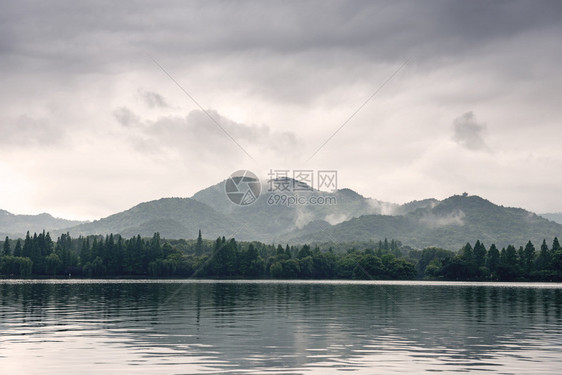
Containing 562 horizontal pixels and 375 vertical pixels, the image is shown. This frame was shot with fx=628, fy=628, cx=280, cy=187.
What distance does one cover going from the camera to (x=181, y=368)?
36.8m

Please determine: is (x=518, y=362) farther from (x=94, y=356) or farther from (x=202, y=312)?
(x=202, y=312)

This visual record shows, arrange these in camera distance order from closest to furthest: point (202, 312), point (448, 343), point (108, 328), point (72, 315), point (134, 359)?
point (134, 359), point (448, 343), point (108, 328), point (72, 315), point (202, 312)

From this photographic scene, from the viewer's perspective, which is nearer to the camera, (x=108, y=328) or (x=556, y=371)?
(x=556, y=371)

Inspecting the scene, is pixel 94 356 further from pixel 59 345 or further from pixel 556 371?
pixel 556 371

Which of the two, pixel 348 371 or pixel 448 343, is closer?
pixel 348 371

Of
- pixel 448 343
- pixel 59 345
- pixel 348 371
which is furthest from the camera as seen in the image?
pixel 448 343

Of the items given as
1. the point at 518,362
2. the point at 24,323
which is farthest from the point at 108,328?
the point at 518,362

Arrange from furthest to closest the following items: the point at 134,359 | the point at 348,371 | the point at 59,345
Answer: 1. the point at 59,345
2. the point at 134,359
3. the point at 348,371

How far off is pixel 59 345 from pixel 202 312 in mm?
32883

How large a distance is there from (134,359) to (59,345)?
9.59 meters

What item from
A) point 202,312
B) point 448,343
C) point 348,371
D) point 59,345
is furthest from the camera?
point 202,312

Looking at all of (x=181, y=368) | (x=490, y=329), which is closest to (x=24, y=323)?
(x=181, y=368)

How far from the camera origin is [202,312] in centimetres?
7862

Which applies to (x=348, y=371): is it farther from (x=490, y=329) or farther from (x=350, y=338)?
(x=490, y=329)
